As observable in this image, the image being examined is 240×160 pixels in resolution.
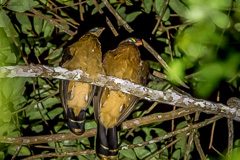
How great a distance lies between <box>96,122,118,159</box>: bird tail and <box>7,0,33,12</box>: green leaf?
1148mm

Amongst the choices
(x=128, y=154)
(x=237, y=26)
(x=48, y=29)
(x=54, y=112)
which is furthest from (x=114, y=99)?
(x=237, y=26)

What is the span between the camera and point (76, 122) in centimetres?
301

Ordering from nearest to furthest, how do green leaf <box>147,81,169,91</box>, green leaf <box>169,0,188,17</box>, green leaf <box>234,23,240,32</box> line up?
green leaf <box>234,23,240,32</box> < green leaf <box>169,0,188,17</box> < green leaf <box>147,81,169,91</box>

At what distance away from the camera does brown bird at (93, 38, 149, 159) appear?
3.02 m

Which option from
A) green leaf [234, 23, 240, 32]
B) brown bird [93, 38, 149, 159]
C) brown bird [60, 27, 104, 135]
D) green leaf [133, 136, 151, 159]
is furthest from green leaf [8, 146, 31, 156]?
green leaf [234, 23, 240, 32]

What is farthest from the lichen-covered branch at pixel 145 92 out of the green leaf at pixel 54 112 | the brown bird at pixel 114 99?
the green leaf at pixel 54 112

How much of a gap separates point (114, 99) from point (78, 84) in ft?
1.10

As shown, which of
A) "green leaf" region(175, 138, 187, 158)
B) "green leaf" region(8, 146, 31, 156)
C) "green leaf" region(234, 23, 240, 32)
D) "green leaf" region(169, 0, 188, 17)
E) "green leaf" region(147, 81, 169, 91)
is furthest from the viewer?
"green leaf" region(147, 81, 169, 91)

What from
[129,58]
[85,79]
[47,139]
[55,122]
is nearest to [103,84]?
[85,79]

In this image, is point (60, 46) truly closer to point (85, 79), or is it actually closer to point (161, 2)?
point (85, 79)

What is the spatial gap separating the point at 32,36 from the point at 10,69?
3.87 ft

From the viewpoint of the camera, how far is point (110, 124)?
3141 millimetres

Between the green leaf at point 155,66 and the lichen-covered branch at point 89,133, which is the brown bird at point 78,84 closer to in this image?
the lichen-covered branch at point 89,133

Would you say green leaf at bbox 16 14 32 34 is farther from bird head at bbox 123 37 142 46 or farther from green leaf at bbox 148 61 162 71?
green leaf at bbox 148 61 162 71
